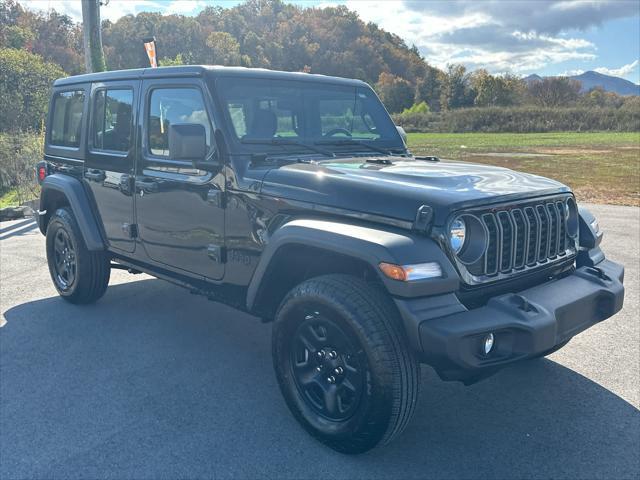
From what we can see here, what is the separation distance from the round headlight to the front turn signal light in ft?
0.60

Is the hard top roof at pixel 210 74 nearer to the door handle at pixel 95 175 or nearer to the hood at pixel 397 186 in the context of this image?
the door handle at pixel 95 175

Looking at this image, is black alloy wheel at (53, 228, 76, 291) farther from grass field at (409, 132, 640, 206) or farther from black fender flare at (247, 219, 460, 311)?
grass field at (409, 132, 640, 206)

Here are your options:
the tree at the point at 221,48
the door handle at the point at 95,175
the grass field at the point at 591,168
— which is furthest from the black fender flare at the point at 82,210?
the tree at the point at 221,48

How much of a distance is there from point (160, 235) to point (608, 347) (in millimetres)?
3331

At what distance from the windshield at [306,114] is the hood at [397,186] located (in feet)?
1.38

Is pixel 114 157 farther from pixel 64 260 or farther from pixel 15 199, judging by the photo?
pixel 15 199

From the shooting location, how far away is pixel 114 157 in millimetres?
4629

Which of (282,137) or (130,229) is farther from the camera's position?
(130,229)

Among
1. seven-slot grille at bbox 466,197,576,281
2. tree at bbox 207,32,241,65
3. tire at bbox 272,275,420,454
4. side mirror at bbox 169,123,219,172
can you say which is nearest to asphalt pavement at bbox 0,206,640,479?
tire at bbox 272,275,420,454

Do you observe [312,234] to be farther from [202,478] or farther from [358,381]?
[202,478]

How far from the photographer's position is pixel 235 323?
5004 mm

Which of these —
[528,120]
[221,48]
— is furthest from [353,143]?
[221,48]

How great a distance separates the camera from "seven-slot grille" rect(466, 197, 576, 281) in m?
2.99

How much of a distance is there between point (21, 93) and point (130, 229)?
45.6 feet
